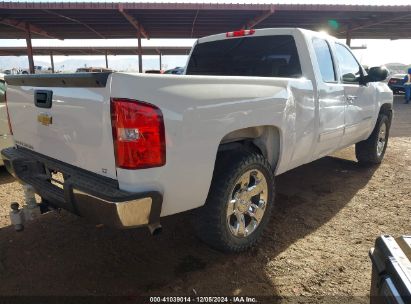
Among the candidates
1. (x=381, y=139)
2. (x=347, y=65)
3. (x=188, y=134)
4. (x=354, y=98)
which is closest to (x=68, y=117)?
(x=188, y=134)

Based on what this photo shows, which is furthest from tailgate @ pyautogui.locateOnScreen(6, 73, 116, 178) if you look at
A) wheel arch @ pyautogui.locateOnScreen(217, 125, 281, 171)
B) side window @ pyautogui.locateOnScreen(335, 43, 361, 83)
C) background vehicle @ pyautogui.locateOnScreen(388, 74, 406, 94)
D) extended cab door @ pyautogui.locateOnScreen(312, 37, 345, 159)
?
background vehicle @ pyautogui.locateOnScreen(388, 74, 406, 94)

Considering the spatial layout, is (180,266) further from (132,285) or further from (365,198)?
(365,198)

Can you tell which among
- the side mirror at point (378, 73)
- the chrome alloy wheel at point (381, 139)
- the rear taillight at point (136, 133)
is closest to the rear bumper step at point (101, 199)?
the rear taillight at point (136, 133)

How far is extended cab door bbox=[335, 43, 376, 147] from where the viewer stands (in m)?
4.23

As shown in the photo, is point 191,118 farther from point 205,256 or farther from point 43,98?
point 205,256

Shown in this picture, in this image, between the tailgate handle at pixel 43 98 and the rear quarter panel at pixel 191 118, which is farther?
the tailgate handle at pixel 43 98

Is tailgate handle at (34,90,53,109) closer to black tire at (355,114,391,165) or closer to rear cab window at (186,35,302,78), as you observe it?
rear cab window at (186,35,302,78)

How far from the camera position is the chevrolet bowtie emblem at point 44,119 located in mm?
2527

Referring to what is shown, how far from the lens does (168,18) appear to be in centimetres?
1577

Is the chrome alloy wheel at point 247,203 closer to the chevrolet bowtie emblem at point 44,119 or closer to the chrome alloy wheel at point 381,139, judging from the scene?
the chevrolet bowtie emblem at point 44,119

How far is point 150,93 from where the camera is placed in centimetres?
204

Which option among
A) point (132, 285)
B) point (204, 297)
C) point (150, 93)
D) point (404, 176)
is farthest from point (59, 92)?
point (404, 176)

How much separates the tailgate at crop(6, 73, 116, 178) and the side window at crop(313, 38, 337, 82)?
258 centimetres

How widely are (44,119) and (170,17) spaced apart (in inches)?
561
